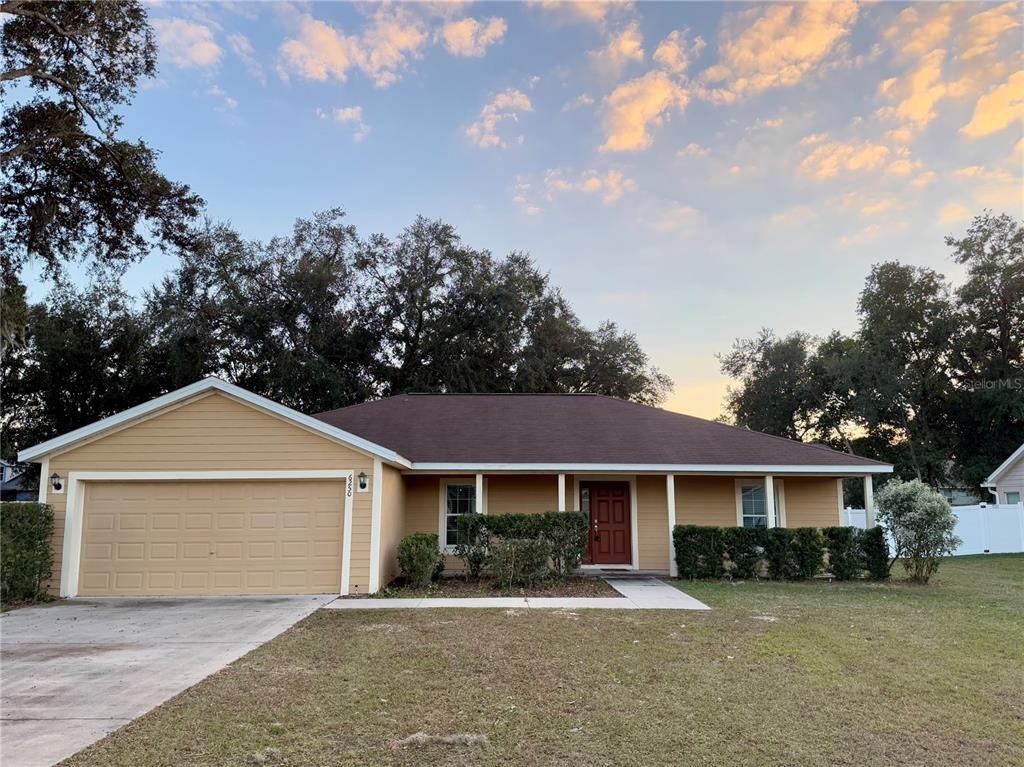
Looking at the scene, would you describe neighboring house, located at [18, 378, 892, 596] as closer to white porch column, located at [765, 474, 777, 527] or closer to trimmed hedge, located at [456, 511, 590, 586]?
trimmed hedge, located at [456, 511, 590, 586]

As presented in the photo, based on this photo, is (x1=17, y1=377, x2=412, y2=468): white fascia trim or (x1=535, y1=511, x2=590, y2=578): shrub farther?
(x1=535, y1=511, x2=590, y2=578): shrub

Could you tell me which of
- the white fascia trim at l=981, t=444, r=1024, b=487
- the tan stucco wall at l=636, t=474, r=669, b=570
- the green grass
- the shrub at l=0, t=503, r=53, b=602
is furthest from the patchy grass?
the white fascia trim at l=981, t=444, r=1024, b=487

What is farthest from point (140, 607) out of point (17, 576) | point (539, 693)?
point (539, 693)

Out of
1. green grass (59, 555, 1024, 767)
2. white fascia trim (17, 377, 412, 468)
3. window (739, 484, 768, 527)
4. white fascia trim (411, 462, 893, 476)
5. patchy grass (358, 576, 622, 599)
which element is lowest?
patchy grass (358, 576, 622, 599)

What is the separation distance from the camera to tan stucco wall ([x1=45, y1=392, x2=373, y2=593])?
1091 centimetres

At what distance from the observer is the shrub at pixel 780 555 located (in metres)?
12.5

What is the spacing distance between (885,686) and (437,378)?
24549mm

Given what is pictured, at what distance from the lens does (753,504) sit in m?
14.5

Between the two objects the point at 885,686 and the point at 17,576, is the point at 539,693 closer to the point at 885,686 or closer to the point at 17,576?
the point at 885,686

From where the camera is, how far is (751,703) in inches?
195

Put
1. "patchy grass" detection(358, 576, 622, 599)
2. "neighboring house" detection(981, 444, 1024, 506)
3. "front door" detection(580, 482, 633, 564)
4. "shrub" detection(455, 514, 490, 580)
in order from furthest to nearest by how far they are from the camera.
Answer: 1. "neighboring house" detection(981, 444, 1024, 506)
2. "front door" detection(580, 482, 633, 564)
3. "shrub" detection(455, 514, 490, 580)
4. "patchy grass" detection(358, 576, 622, 599)

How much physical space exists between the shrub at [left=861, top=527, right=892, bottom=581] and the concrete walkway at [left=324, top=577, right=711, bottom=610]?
4532 millimetres

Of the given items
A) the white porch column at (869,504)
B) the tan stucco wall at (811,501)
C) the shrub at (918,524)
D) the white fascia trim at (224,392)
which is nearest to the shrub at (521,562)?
the white fascia trim at (224,392)

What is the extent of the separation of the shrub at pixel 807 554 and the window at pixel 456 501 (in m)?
6.74
